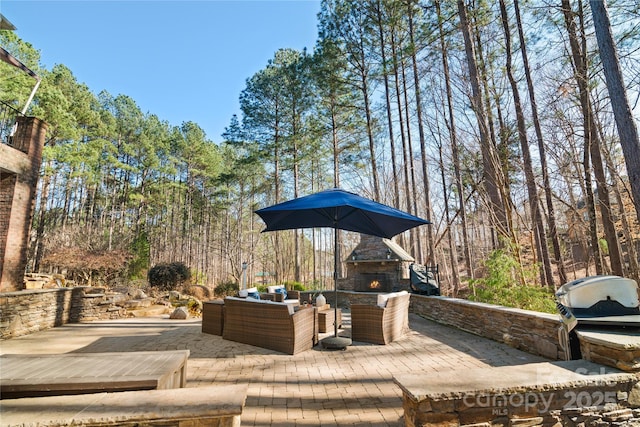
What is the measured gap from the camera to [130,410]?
147cm

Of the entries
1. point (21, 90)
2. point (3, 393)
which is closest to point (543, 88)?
point (3, 393)

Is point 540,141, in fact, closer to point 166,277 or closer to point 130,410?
point 130,410

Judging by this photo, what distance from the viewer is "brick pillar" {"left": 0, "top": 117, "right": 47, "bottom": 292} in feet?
21.2

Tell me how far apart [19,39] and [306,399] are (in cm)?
1824

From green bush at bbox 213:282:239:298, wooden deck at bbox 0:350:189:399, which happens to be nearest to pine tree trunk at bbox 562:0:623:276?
wooden deck at bbox 0:350:189:399

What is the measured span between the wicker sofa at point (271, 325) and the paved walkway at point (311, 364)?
120 millimetres

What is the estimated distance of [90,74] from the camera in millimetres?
17391

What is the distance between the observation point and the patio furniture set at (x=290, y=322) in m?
3.91

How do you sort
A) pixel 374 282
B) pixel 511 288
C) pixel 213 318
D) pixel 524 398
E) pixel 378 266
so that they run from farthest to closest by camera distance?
pixel 378 266 → pixel 374 282 → pixel 213 318 → pixel 511 288 → pixel 524 398

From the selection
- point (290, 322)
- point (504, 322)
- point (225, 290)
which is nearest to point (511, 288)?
point (504, 322)

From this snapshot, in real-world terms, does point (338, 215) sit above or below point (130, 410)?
above

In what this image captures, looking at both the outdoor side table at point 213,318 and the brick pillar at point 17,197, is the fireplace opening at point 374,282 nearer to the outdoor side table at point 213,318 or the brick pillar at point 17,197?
the outdoor side table at point 213,318

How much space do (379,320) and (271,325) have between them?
1580mm

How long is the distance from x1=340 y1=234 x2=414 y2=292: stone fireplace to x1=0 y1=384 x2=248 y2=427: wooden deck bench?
28.5 feet
